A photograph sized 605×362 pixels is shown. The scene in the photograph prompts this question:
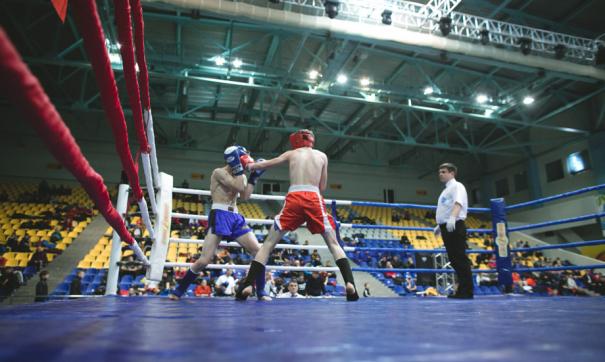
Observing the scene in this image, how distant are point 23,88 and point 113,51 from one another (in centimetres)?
890

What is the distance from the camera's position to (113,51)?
8.23 m

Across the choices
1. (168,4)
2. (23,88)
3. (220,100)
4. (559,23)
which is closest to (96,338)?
(23,88)

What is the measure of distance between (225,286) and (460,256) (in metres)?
4.06

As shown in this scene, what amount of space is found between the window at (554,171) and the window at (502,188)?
211 cm

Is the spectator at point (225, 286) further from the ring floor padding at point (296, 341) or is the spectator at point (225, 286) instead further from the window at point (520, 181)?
the window at point (520, 181)

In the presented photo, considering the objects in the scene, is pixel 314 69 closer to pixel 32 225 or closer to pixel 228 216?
pixel 32 225

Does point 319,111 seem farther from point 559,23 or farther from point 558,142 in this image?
point 558,142

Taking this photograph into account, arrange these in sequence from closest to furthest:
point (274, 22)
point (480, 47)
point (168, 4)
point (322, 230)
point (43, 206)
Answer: point (322, 230) → point (168, 4) → point (274, 22) → point (480, 47) → point (43, 206)

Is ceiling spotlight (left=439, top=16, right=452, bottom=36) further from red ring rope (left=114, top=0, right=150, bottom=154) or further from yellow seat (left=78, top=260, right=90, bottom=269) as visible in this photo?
yellow seat (left=78, top=260, right=90, bottom=269)

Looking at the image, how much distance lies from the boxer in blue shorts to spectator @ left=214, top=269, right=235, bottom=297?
334 cm

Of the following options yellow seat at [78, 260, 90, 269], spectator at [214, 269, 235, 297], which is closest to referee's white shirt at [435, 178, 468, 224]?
spectator at [214, 269, 235, 297]

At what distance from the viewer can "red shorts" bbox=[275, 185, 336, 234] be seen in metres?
2.50

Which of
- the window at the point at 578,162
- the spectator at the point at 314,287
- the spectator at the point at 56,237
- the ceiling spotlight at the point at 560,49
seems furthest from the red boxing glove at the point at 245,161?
the window at the point at 578,162

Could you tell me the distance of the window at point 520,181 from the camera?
51.6 ft
